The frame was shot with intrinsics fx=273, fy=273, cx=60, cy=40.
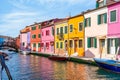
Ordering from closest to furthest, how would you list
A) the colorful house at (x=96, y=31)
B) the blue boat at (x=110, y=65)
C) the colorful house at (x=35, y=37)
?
the blue boat at (x=110, y=65), the colorful house at (x=96, y=31), the colorful house at (x=35, y=37)

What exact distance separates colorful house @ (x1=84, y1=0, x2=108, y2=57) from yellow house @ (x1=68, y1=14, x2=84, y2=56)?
162 centimetres

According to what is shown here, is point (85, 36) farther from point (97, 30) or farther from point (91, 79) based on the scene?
point (91, 79)


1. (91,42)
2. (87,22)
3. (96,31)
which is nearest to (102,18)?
(96,31)

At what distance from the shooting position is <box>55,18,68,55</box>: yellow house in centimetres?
4542

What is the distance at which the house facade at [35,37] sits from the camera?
211ft

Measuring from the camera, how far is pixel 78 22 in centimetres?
4000

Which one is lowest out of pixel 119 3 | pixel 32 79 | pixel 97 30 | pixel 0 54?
pixel 32 79

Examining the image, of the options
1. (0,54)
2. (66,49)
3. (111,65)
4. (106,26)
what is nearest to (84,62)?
(106,26)

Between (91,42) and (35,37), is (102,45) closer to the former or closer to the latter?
(91,42)

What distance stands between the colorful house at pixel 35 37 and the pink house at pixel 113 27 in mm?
33517

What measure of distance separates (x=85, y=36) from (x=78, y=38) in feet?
7.90

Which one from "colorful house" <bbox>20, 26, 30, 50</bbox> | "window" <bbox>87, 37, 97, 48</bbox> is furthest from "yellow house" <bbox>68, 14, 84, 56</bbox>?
"colorful house" <bbox>20, 26, 30, 50</bbox>

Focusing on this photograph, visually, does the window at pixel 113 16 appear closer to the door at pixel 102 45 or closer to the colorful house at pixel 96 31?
the colorful house at pixel 96 31

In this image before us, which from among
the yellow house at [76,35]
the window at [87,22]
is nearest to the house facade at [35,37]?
the yellow house at [76,35]
